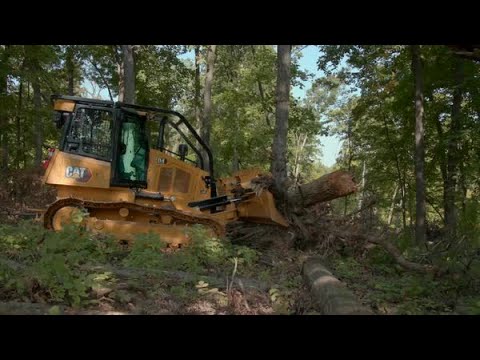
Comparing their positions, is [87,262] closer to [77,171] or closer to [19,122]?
[77,171]

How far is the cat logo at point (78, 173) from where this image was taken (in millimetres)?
10336

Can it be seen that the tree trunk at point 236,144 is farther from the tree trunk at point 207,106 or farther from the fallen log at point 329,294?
the fallen log at point 329,294

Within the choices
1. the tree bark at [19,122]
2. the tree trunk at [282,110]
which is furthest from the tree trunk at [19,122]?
the tree trunk at [282,110]

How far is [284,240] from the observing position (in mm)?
10297

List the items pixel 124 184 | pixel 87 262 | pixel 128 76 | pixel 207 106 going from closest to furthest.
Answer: pixel 87 262
pixel 124 184
pixel 128 76
pixel 207 106

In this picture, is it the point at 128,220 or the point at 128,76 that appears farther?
the point at 128,76

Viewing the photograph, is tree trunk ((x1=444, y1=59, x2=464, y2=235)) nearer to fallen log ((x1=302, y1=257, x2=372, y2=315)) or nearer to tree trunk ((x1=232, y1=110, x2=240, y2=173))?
fallen log ((x1=302, y1=257, x2=372, y2=315))

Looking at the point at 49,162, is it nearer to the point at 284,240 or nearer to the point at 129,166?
the point at 129,166

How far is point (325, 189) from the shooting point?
10.0 m

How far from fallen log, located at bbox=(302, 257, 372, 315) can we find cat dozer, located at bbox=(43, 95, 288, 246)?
3305mm

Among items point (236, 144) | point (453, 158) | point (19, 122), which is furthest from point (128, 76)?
point (236, 144)

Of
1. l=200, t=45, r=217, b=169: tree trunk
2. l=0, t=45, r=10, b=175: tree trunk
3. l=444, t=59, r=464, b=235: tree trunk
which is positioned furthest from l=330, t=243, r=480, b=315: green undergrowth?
l=0, t=45, r=10, b=175: tree trunk

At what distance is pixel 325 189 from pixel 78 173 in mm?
5400
